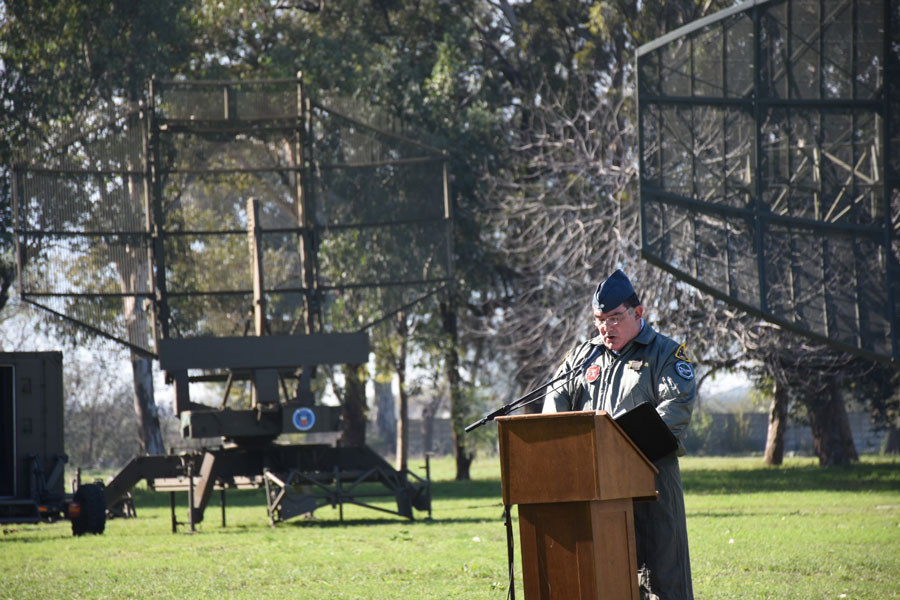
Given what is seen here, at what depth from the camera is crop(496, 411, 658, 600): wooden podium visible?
16.5ft

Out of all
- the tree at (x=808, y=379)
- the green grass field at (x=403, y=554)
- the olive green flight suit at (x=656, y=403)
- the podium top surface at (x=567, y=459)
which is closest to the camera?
the podium top surface at (x=567, y=459)

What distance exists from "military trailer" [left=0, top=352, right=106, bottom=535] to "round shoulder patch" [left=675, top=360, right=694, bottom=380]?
39.7 ft

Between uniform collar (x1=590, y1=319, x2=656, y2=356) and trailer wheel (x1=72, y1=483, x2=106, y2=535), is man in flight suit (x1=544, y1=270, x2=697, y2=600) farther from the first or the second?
trailer wheel (x1=72, y1=483, x2=106, y2=535)

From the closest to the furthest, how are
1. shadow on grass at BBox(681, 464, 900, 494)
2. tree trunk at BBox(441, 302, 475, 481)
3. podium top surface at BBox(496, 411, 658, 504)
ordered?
1. podium top surface at BBox(496, 411, 658, 504)
2. shadow on grass at BBox(681, 464, 900, 494)
3. tree trunk at BBox(441, 302, 475, 481)

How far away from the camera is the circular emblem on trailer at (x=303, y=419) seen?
1745 cm

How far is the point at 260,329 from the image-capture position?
18.5 metres

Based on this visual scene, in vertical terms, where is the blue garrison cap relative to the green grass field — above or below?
above

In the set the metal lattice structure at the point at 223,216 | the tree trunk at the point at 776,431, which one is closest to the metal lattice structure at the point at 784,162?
the metal lattice structure at the point at 223,216

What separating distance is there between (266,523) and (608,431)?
1434 cm

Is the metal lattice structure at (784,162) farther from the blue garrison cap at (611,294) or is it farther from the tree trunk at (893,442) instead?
the tree trunk at (893,442)

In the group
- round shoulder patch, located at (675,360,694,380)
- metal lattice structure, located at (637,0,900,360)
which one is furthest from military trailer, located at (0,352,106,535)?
round shoulder patch, located at (675,360,694,380)

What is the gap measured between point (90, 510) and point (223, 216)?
5817 mm

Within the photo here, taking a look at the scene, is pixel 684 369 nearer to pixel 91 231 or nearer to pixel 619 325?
pixel 619 325

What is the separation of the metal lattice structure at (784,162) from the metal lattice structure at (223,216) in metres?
5.79
